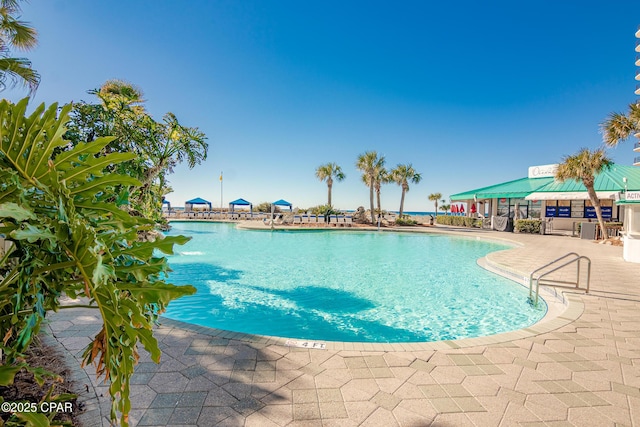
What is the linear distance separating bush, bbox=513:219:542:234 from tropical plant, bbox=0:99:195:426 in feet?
77.7

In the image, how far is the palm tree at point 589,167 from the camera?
15141 millimetres

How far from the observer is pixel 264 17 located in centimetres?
1232

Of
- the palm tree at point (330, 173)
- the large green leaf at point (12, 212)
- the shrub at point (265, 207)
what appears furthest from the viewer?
the shrub at point (265, 207)

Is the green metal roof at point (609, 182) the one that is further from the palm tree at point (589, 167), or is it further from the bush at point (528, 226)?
the palm tree at point (589, 167)

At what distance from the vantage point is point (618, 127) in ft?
44.6

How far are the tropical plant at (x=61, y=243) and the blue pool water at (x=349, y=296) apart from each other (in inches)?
173

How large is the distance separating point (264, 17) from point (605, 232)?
20204 millimetres

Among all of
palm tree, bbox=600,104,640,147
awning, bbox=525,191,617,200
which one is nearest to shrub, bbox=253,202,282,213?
awning, bbox=525,191,617,200

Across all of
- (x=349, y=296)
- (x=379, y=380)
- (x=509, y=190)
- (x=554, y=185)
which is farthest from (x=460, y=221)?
(x=379, y=380)

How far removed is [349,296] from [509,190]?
2402 cm

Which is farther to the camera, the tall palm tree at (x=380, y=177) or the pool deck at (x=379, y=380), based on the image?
the tall palm tree at (x=380, y=177)

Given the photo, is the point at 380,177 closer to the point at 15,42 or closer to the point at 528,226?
the point at 528,226

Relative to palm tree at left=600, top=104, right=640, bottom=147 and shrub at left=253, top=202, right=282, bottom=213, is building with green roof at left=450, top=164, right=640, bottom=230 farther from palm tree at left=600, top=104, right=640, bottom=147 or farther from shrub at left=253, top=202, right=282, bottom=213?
shrub at left=253, top=202, right=282, bottom=213

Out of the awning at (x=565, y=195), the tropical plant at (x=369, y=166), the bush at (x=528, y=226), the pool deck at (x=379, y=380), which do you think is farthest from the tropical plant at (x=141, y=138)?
the awning at (x=565, y=195)
